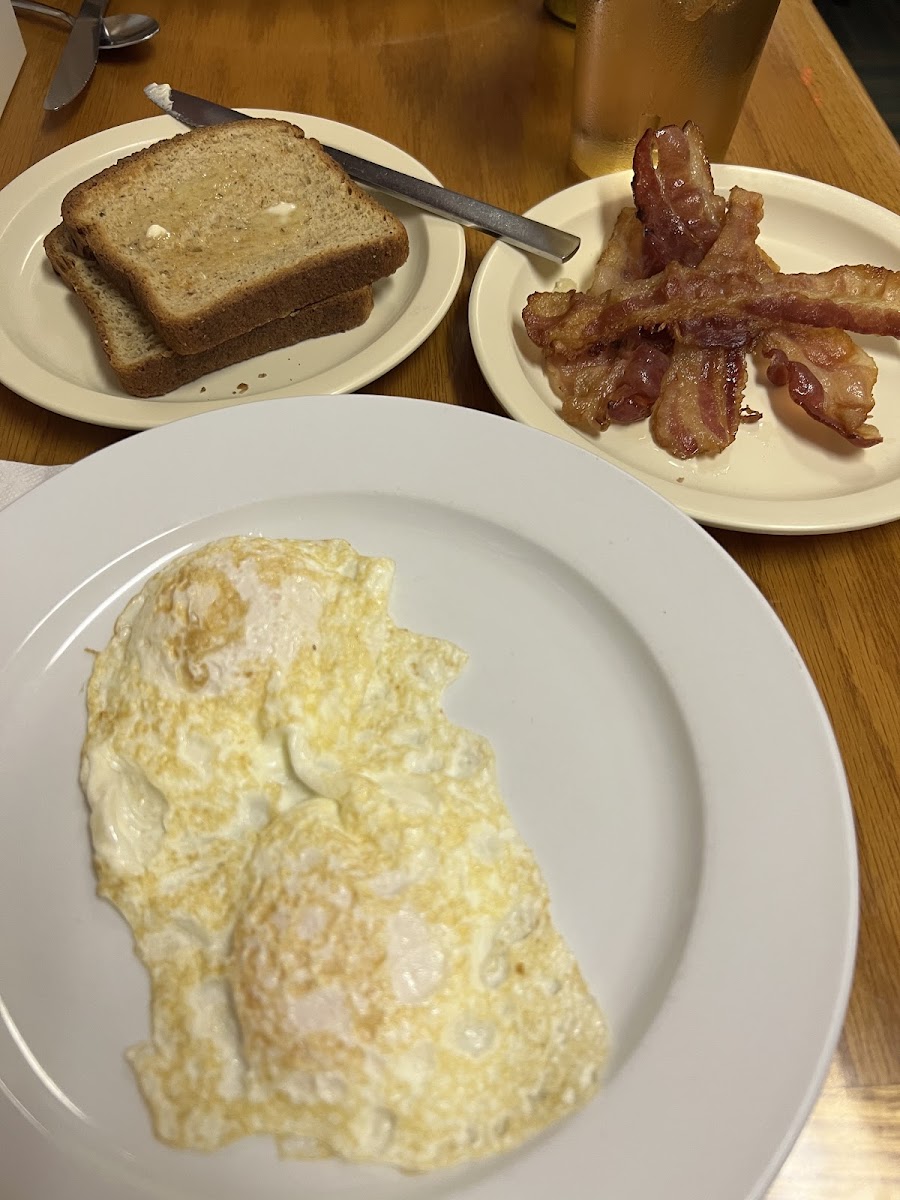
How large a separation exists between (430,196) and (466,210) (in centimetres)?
11

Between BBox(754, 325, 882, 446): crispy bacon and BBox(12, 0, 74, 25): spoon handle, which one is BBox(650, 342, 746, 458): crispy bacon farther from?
BBox(12, 0, 74, 25): spoon handle

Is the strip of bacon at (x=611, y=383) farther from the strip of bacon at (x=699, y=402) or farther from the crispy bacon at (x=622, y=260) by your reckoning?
the crispy bacon at (x=622, y=260)

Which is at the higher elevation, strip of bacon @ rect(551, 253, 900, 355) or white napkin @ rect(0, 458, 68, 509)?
strip of bacon @ rect(551, 253, 900, 355)

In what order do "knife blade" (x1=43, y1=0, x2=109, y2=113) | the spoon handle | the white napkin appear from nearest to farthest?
the white napkin
"knife blade" (x1=43, y1=0, x2=109, y2=113)
the spoon handle

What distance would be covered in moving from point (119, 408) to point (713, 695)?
1.25m

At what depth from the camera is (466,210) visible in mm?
1976

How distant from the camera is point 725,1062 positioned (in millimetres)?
979

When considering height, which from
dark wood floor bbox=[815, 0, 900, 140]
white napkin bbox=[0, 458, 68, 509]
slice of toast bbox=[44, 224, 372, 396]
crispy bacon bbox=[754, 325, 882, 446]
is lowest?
white napkin bbox=[0, 458, 68, 509]

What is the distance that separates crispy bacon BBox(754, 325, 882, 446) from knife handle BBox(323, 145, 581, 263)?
1.73ft

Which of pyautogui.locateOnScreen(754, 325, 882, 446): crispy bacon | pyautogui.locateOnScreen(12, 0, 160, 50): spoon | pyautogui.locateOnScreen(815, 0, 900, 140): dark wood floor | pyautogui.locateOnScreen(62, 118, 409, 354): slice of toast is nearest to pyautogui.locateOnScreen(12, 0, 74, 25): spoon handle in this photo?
pyautogui.locateOnScreen(12, 0, 160, 50): spoon

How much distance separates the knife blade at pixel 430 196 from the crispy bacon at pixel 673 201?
7.2 inches

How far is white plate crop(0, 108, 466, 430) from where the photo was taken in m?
1.68

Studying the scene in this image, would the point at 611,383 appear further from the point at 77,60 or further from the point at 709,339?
the point at 77,60

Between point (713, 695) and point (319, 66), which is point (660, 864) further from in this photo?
point (319, 66)
